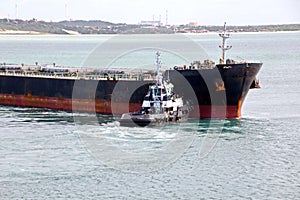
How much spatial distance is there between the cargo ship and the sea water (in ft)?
5.19

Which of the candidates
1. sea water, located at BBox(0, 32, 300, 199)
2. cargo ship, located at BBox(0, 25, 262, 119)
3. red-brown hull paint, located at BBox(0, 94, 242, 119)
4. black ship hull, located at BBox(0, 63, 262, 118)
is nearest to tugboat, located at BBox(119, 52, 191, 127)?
sea water, located at BBox(0, 32, 300, 199)

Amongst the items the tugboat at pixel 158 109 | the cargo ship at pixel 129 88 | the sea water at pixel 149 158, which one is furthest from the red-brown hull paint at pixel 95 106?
the tugboat at pixel 158 109

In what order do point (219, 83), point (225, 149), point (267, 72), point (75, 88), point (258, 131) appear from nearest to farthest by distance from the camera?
point (225, 149) < point (258, 131) < point (219, 83) < point (75, 88) < point (267, 72)

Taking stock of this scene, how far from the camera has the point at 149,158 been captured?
39.9m

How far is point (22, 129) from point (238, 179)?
18.6 m

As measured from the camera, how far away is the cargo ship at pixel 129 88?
52438mm

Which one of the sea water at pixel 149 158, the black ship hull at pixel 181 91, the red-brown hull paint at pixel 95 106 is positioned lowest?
the sea water at pixel 149 158

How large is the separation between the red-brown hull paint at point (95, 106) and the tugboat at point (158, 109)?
211cm

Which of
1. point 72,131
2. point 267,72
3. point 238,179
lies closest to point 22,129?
point 72,131

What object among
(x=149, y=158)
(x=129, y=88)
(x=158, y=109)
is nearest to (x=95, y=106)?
(x=129, y=88)

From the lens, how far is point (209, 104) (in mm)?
52500

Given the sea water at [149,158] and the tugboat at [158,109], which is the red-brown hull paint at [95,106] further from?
the tugboat at [158,109]

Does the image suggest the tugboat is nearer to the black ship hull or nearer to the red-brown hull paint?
the black ship hull

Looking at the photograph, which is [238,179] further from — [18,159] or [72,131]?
[72,131]
